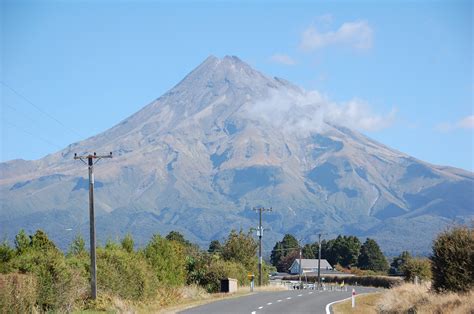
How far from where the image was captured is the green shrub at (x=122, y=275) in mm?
35906

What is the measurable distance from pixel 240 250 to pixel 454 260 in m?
50.0

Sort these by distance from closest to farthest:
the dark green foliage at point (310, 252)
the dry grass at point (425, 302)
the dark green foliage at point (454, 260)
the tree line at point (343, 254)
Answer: the dry grass at point (425, 302) < the dark green foliage at point (454, 260) < the tree line at point (343, 254) < the dark green foliage at point (310, 252)

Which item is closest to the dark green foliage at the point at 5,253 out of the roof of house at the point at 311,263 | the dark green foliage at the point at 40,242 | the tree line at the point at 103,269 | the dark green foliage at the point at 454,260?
the tree line at the point at 103,269

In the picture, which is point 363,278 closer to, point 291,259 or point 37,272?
point 291,259

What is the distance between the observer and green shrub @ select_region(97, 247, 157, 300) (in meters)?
35.9

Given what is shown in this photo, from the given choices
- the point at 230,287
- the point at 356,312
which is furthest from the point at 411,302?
the point at 230,287

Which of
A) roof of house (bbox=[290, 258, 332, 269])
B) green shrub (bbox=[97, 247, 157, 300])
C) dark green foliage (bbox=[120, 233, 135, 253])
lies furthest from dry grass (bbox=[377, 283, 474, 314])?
roof of house (bbox=[290, 258, 332, 269])

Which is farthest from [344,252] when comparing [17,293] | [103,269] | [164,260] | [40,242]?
[17,293]

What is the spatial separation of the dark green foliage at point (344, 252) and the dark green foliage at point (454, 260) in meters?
142

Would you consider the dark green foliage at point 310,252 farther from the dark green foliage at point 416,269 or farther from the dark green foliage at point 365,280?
the dark green foliage at point 416,269

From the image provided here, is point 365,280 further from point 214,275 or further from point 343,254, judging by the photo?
point 214,275

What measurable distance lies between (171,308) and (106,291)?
12.4ft

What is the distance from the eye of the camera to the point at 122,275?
36906 mm

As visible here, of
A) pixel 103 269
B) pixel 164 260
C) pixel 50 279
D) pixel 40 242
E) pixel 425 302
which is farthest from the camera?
pixel 164 260
